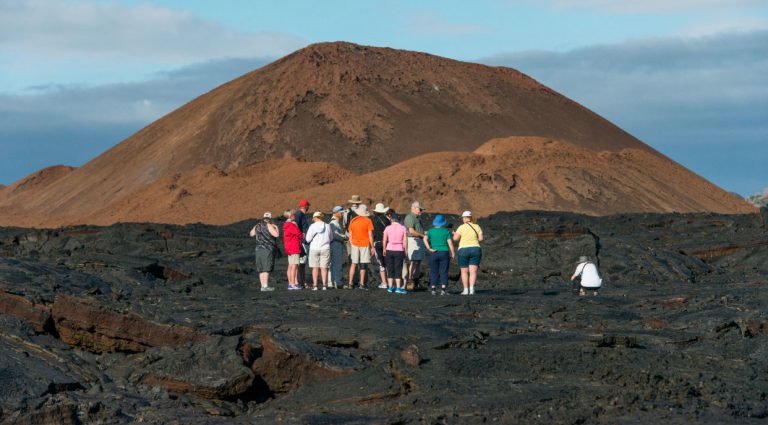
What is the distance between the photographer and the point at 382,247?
66.9 ft

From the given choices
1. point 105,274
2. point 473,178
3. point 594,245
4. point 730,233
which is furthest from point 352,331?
point 473,178

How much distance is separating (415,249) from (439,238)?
3.65 feet

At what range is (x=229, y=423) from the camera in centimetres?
1076

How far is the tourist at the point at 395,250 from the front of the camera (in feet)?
63.5

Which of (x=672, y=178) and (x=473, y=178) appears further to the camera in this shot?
(x=672, y=178)

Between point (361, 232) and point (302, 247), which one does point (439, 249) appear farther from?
point (302, 247)

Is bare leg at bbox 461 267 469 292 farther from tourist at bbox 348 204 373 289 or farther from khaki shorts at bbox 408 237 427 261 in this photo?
tourist at bbox 348 204 373 289

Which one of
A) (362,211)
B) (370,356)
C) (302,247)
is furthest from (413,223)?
(370,356)

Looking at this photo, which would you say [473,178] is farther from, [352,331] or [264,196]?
[352,331]

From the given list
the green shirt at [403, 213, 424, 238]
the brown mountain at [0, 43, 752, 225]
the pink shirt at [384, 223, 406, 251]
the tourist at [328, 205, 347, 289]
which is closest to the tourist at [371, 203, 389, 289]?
the tourist at [328, 205, 347, 289]

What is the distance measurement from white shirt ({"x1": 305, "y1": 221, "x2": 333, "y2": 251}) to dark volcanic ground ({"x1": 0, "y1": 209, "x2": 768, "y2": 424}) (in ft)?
2.59

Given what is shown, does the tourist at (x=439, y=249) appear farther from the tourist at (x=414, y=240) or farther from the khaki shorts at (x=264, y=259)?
the khaki shorts at (x=264, y=259)

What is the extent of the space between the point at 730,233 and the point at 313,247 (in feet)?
65.1

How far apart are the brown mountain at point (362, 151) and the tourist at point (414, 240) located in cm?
3003
